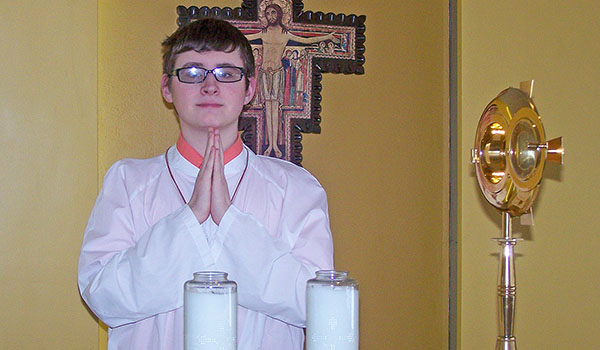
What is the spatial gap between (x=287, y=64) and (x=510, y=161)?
4.24ft

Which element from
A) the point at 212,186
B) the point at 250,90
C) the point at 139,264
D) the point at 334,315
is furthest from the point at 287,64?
the point at 334,315

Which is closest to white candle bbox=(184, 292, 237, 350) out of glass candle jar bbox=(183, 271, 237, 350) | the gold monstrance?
glass candle jar bbox=(183, 271, 237, 350)

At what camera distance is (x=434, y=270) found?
11.1ft

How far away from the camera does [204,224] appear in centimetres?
244

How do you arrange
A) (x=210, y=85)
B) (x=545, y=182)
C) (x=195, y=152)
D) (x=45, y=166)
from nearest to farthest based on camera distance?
(x=210, y=85), (x=195, y=152), (x=45, y=166), (x=545, y=182)

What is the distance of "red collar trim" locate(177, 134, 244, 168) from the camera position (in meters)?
2.68

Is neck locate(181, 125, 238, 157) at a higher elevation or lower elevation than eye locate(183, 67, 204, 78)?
lower

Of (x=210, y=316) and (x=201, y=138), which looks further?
(x=201, y=138)

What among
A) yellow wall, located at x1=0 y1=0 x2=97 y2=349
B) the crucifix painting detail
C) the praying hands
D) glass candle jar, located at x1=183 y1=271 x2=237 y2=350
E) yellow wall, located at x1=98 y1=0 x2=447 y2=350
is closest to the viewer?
glass candle jar, located at x1=183 y1=271 x2=237 y2=350

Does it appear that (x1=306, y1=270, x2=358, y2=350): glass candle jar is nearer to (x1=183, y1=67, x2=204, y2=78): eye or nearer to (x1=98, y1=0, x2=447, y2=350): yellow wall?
(x1=183, y1=67, x2=204, y2=78): eye

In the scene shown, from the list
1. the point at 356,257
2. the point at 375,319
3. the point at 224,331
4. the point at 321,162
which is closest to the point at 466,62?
the point at 321,162

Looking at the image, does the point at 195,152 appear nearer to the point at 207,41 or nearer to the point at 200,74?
the point at 200,74

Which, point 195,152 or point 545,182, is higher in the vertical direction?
point 195,152

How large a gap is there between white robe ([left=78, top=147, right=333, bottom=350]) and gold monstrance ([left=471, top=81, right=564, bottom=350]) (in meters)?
0.60
